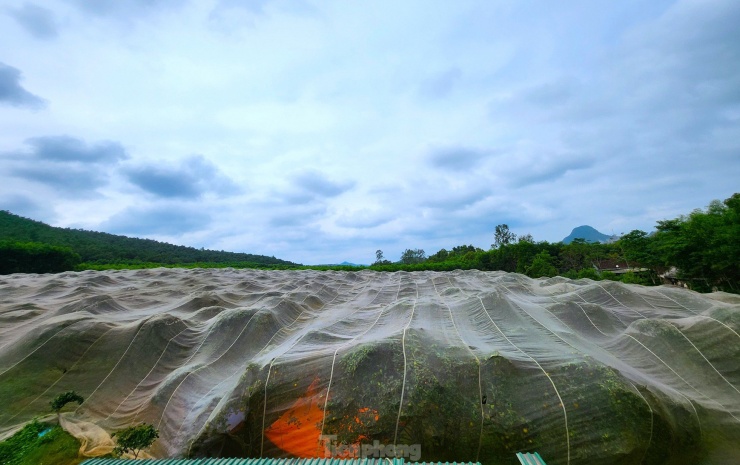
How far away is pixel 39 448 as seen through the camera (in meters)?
5.87

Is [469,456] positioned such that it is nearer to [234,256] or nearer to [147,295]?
[147,295]

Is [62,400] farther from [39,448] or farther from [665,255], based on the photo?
[665,255]

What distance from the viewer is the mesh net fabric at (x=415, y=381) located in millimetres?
5070

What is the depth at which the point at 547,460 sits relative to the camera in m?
4.89

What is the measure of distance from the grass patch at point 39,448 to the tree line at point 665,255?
25.5m

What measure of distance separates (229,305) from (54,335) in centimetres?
631

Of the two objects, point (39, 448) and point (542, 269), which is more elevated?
point (542, 269)

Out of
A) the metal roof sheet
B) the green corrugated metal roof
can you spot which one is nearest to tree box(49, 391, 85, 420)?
the green corrugated metal roof

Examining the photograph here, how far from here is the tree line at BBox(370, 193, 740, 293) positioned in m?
18.2

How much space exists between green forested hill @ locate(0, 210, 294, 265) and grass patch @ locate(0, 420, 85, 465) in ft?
149

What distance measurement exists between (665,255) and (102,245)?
67.0 metres

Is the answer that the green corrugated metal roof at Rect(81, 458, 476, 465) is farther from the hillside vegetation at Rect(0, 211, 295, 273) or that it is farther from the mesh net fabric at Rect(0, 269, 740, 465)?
the hillside vegetation at Rect(0, 211, 295, 273)

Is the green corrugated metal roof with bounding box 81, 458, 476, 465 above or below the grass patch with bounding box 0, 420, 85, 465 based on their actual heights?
above

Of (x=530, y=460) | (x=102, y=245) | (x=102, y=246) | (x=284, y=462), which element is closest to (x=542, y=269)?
(x=530, y=460)
